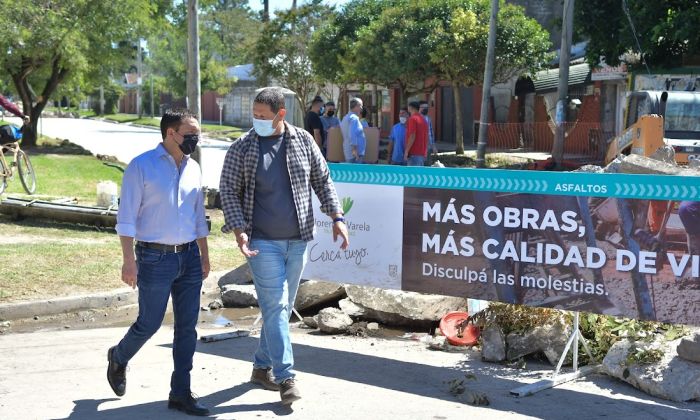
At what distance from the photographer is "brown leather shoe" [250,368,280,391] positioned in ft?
19.5

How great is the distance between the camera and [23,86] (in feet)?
92.4

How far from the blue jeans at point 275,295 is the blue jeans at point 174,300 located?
0.37 metres

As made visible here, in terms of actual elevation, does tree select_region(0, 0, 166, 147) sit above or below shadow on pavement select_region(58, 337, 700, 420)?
above

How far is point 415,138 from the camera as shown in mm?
15586

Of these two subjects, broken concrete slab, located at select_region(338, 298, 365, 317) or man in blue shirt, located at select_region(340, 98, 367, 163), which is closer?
broken concrete slab, located at select_region(338, 298, 365, 317)

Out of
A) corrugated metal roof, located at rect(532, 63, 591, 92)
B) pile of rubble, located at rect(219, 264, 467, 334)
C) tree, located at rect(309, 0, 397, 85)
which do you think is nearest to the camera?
pile of rubble, located at rect(219, 264, 467, 334)

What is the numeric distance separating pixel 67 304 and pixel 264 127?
3.89 meters

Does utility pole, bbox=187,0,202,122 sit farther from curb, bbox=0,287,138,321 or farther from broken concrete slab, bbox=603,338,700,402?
broken concrete slab, bbox=603,338,700,402

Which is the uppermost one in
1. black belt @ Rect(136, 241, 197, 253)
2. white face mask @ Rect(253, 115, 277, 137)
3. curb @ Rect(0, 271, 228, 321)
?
white face mask @ Rect(253, 115, 277, 137)

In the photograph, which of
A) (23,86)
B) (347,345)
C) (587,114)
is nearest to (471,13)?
(587,114)

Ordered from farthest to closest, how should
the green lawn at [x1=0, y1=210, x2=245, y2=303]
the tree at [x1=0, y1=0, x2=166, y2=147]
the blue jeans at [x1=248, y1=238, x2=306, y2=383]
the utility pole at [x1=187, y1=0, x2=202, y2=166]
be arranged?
the tree at [x1=0, y1=0, x2=166, y2=147], the utility pole at [x1=187, y1=0, x2=202, y2=166], the green lawn at [x1=0, y1=210, x2=245, y2=303], the blue jeans at [x1=248, y1=238, x2=306, y2=383]

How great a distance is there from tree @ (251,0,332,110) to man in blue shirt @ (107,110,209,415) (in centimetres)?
3787

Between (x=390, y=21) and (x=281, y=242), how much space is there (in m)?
30.3

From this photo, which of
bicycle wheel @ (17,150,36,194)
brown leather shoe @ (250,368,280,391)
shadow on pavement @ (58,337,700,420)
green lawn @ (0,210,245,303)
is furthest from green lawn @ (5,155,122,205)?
brown leather shoe @ (250,368,280,391)
